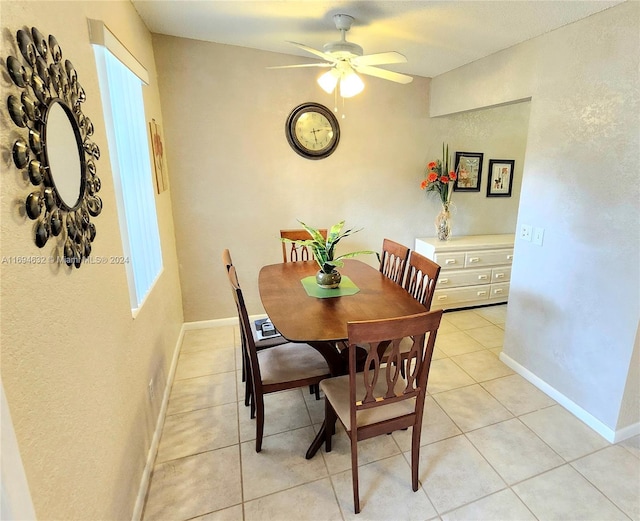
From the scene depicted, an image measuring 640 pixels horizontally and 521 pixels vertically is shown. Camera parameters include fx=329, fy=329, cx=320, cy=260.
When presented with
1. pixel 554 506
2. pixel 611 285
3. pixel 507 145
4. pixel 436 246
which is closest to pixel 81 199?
pixel 554 506

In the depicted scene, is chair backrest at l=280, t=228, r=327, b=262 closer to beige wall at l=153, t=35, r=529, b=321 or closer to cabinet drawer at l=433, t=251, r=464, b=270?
beige wall at l=153, t=35, r=529, b=321

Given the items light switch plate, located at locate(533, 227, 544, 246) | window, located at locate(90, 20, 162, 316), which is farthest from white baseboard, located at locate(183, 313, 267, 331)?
light switch plate, located at locate(533, 227, 544, 246)

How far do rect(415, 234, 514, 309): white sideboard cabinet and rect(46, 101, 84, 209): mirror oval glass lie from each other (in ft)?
10.1

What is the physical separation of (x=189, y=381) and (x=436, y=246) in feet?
8.62

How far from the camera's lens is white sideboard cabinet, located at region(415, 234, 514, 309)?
3.51 metres

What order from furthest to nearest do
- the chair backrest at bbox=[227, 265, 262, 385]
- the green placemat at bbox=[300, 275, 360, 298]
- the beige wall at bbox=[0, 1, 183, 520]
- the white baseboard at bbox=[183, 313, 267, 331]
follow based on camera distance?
the white baseboard at bbox=[183, 313, 267, 331] → the green placemat at bbox=[300, 275, 360, 298] → the chair backrest at bbox=[227, 265, 262, 385] → the beige wall at bbox=[0, 1, 183, 520]

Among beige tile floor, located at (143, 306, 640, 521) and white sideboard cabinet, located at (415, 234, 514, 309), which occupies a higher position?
white sideboard cabinet, located at (415, 234, 514, 309)

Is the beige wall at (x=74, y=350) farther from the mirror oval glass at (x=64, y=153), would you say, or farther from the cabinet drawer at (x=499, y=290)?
the cabinet drawer at (x=499, y=290)

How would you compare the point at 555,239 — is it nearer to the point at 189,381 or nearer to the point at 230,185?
the point at 230,185

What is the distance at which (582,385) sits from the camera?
213 cm

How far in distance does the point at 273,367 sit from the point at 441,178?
8.85 ft

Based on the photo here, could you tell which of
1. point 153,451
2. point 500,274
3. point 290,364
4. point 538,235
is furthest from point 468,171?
point 153,451

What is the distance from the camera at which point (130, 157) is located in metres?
1.86

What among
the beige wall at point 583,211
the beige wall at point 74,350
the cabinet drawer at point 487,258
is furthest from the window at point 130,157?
the cabinet drawer at point 487,258
